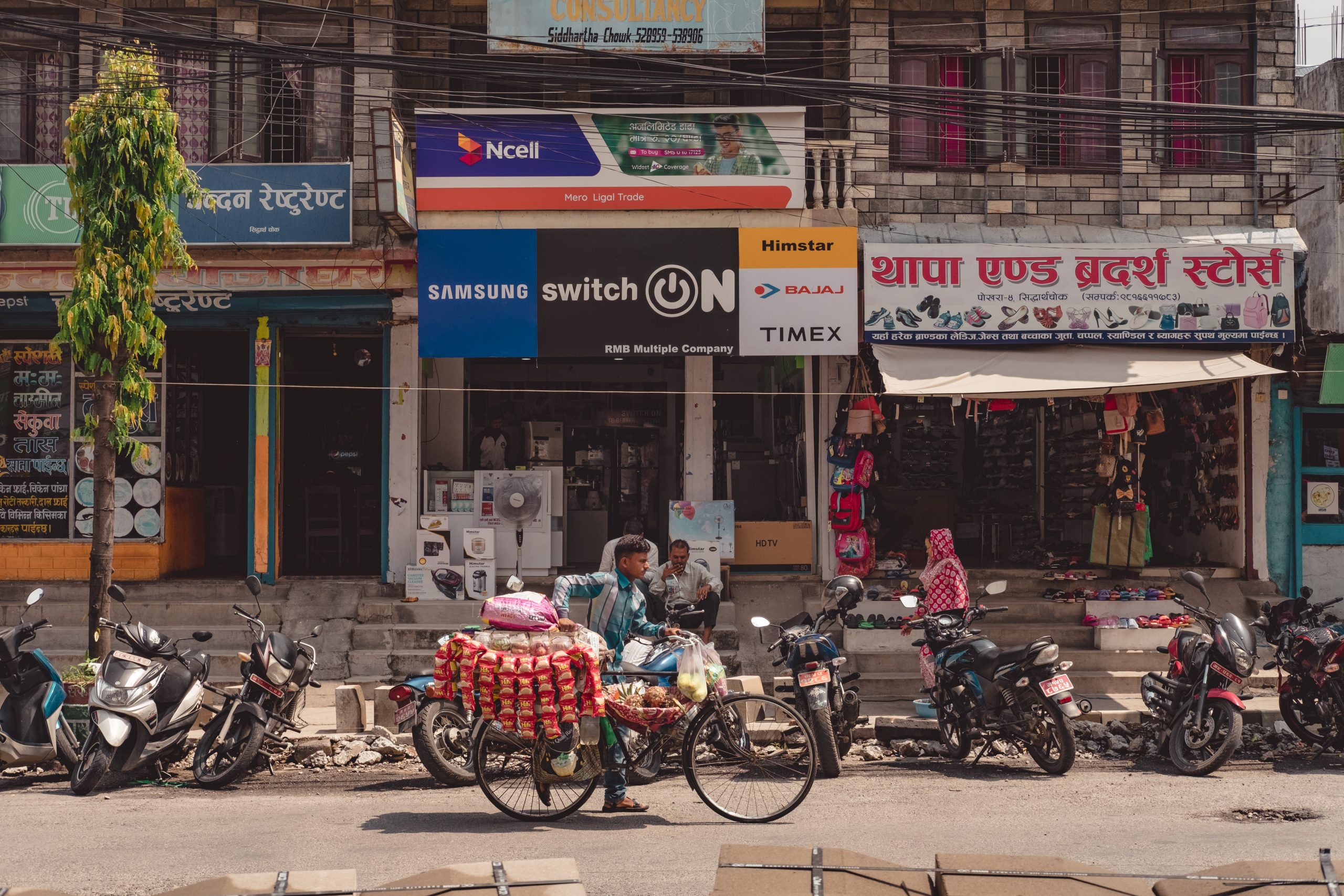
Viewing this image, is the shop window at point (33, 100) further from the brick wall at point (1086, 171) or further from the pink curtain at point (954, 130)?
the pink curtain at point (954, 130)

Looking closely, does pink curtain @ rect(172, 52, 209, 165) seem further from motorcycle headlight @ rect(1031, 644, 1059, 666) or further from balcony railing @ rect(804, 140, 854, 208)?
motorcycle headlight @ rect(1031, 644, 1059, 666)

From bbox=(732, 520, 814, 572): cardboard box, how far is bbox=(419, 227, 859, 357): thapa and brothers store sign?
2.13 metres

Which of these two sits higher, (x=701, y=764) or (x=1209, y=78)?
(x=1209, y=78)

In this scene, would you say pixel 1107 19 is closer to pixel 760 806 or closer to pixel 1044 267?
pixel 1044 267

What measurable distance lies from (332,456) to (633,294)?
191 inches

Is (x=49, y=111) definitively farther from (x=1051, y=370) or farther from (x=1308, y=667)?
(x=1308, y=667)

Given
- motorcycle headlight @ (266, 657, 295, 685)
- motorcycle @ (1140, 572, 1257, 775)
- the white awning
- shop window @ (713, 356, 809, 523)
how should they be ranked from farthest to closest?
1. shop window @ (713, 356, 809, 523)
2. the white awning
3. motorcycle headlight @ (266, 657, 295, 685)
4. motorcycle @ (1140, 572, 1257, 775)

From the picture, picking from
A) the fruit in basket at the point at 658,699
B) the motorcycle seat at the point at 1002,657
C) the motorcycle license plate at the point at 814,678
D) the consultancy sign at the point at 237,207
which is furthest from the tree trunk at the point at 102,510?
the motorcycle seat at the point at 1002,657

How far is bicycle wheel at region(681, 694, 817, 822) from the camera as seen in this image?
6.62 metres

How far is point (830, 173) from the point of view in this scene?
506 inches

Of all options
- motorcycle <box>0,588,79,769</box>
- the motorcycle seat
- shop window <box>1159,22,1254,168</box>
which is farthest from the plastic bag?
shop window <box>1159,22,1254,168</box>

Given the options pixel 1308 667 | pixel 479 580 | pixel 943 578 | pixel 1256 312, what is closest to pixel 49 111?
pixel 479 580

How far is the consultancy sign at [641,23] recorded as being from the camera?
12633mm

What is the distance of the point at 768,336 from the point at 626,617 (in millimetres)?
5587
